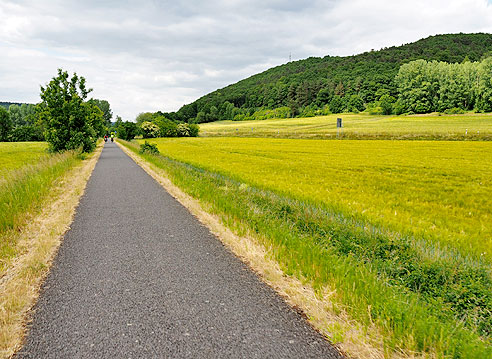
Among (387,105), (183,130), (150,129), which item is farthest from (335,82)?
(150,129)

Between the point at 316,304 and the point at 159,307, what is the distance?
5.72ft

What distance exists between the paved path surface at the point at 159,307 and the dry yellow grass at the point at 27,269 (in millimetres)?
140

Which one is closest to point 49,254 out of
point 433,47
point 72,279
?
point 72,279

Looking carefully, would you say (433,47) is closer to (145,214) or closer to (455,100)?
(455,100)

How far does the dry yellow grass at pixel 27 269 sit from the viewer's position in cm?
288

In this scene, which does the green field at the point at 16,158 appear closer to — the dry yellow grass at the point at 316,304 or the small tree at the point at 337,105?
the dry yellow grass at the point at 316,304

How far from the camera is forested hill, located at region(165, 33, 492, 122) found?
120m

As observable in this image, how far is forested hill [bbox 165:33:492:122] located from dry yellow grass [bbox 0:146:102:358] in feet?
394

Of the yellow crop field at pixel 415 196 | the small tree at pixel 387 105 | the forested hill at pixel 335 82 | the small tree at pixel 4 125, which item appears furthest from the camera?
the forested hill at pixel 335 82

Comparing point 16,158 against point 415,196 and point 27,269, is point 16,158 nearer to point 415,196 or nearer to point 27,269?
point 27,269

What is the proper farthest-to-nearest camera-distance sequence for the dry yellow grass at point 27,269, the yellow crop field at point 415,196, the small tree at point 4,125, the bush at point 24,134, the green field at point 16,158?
the small tree at point 4,125 → the bush at point 24,134 → the green field at point 16,158 → the yellow crop field at point 415,196 → the dry yellow grass at point 27,269

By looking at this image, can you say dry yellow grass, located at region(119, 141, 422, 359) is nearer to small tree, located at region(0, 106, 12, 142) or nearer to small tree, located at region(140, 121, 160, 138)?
small tree, located at region(140, 121, 160, 138)

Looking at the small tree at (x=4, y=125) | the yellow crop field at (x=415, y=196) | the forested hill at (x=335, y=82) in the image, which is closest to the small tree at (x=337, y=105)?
the forested hill at (x=335, y=82)

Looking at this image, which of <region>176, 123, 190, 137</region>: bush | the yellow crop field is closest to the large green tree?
the yellow crop field
